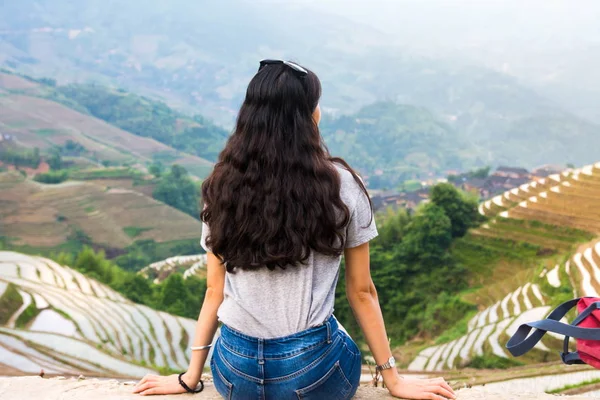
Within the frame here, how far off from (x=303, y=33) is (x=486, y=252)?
140 metres

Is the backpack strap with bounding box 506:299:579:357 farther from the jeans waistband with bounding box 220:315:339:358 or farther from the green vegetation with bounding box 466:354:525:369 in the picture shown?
the green vegetation with bounding box 466:354:525:369

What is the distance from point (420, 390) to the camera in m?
1.68

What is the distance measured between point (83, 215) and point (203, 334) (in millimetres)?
33887

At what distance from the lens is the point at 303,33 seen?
149 m

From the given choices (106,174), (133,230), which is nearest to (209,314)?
(133,230)

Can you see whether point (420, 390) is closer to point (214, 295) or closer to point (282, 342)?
point (282, 342)

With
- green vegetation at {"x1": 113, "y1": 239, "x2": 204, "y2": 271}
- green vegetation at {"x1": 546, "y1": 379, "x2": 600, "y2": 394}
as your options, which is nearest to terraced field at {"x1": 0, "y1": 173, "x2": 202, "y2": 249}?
green vegetation at {"x1": 113, "y1": 239, "x2": 204, "y2": 271}

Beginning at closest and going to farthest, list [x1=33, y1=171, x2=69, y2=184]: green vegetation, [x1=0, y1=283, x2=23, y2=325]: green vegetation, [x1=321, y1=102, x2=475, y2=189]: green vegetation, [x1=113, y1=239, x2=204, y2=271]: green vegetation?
[x1=0, y1=283, x2=23, y2=325]: green vegetation
[x1=113, y1=239, x2=204, y2=271]: green vegetation
[x1=33, y1=171, x2=69, y2=184]: green vegetation
[x1=321, y1=102, x2=475, y2=189]: green vegetation

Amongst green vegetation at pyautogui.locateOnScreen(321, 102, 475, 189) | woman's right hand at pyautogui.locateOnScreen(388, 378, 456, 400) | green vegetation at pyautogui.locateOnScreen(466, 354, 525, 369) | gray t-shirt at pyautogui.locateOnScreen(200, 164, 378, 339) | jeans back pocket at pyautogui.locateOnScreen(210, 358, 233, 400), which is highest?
gray t-shirt at pyautogui.locateOnScreen(200, 164, 378, 339)

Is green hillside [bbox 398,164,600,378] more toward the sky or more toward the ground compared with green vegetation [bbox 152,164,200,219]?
more toward the sky

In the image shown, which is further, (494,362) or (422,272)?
(422,272)

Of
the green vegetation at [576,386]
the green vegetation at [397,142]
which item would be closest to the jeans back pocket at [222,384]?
the green vegetation at [576,386]

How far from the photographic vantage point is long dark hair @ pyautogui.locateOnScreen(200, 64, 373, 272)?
148 centimetres

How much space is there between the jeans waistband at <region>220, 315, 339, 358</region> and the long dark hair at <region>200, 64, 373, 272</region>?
17 cm
